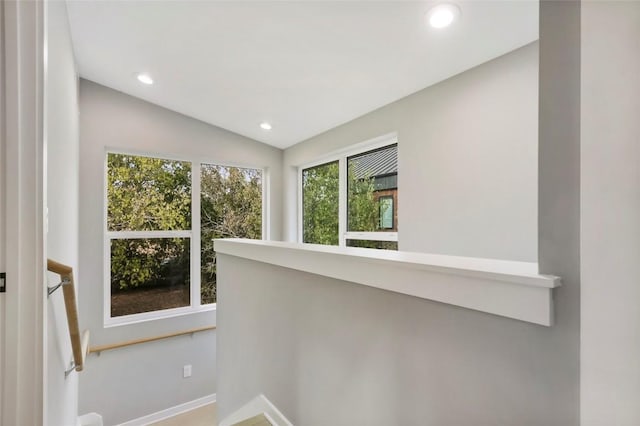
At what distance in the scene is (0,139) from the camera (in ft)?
2.76

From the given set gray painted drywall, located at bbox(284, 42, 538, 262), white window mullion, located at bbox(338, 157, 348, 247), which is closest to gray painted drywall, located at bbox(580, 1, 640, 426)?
gray painted drywall, located at bbox(284, 42, 538, 262)

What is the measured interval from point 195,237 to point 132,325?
1.01m

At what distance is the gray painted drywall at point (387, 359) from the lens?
69 cm

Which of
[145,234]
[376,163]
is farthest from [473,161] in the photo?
[145,234]

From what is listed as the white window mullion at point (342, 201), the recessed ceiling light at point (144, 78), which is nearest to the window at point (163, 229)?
the recessed ceiling light at point (144, 78)

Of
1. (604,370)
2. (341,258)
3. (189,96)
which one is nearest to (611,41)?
(604,370)

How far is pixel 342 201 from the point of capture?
129 inches

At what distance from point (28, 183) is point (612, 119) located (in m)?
1.41

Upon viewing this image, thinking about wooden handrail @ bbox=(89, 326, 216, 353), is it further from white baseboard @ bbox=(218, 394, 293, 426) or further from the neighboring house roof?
the neighboring house roof

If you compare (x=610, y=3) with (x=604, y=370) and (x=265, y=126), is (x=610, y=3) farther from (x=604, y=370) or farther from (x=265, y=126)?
(x=265, y=126)

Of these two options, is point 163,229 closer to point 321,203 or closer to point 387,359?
point 321,203

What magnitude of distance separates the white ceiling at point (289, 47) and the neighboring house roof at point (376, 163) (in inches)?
16.4

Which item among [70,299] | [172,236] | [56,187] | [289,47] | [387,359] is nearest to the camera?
[387,359]

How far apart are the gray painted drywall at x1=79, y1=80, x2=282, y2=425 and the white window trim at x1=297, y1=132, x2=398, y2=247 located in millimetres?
1225
